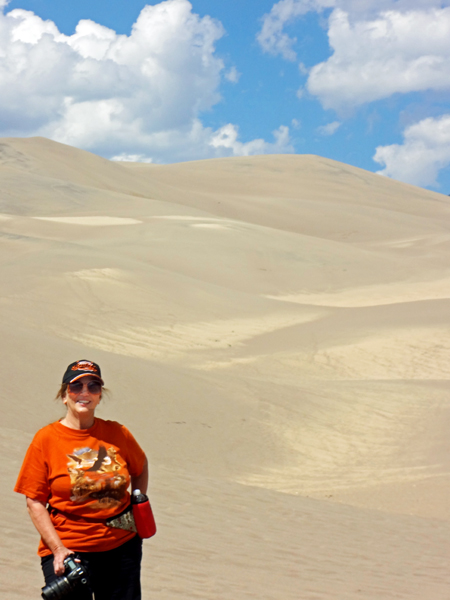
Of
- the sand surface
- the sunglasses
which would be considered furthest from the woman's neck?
the sand surface

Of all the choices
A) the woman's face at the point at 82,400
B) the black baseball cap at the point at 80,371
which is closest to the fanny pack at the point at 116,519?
the woman's face at the point at 82,400

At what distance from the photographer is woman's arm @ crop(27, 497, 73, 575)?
8.50ft

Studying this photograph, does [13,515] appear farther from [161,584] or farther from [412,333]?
[412,333]

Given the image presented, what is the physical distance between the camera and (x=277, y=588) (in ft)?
15.0

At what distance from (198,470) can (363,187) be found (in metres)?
70.0

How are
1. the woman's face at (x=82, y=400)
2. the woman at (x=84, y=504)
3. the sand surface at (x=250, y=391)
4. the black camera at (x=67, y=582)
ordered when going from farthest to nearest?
the sand surface at (x=250, y=391)
the woman's face at (x=82, y=400)
the woman at (x=84, y=504)
the black camera at (x=67, y=582)

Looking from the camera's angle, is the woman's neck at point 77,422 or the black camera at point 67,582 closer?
the black camera at point 67,582

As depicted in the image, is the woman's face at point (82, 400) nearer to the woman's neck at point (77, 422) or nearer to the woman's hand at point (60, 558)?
the woman's neck at point (77, 422)

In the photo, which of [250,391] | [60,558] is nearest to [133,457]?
[60,558]

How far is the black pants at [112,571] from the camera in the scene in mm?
2700

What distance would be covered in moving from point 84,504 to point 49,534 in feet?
0.59

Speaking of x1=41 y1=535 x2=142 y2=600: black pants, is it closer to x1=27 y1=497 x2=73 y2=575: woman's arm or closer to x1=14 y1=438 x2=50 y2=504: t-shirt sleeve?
x1=27 y1=497 x2=73 y2=575: woman's arm

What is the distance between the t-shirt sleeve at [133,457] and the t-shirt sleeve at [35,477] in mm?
374

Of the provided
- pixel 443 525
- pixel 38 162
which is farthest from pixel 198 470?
pixel 38 162
